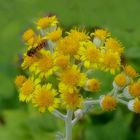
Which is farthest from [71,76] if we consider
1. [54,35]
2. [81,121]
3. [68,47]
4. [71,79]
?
[81,121]

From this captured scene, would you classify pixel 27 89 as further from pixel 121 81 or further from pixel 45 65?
pixel 121 81

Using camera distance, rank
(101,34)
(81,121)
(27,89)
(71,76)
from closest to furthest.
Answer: (71,76)
(27,89)
(101,34)
(81,121)

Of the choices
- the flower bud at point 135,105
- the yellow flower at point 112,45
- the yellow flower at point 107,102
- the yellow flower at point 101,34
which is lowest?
the flower bud at point 135,105

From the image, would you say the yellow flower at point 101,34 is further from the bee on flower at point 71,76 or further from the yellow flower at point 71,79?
the yellow flower at point 71,79

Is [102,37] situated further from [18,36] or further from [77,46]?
[18,36]

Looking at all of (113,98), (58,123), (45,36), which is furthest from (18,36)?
(113,98)

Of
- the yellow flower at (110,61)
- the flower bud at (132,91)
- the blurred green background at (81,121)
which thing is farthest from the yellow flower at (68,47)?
the blurred green background at (81,121)

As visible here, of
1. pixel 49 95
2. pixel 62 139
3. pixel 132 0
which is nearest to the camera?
pixel 49 95
